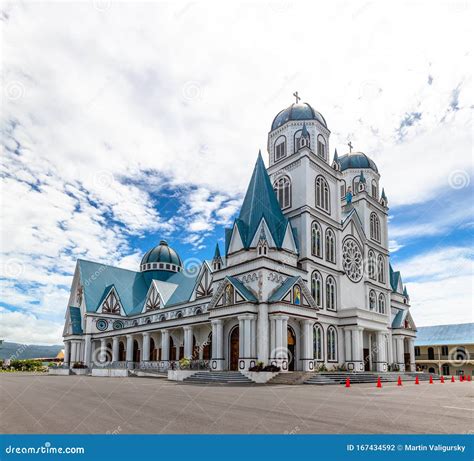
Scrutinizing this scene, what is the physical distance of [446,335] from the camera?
2438 inches

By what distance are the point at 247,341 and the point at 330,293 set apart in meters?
11.2

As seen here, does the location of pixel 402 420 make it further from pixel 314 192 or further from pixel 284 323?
pixel 314 192

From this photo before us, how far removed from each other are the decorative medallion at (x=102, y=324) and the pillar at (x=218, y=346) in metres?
28.0

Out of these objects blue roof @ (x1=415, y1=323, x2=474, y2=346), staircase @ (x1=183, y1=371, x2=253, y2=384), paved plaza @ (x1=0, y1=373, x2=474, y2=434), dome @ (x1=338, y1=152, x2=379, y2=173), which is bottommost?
staircase @ (x1=183, y1=371, x2=253, y2=384)

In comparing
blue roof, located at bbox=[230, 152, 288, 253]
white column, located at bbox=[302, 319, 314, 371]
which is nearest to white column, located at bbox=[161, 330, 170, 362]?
blue roof, located at bbox=[230, 152, 288, 253]

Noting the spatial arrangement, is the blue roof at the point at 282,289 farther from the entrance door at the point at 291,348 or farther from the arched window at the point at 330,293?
the arched window at the point at 330,293

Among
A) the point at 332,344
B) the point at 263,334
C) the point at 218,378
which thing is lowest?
the point at 218,378

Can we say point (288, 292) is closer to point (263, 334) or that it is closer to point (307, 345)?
point (263, 334)

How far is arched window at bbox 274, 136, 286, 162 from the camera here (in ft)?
134

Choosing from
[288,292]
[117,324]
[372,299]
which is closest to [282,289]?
[288,292]

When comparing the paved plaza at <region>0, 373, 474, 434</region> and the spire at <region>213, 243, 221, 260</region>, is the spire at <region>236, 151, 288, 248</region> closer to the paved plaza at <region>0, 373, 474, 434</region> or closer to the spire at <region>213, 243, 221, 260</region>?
the spire at <region>213, 243, 221, 260</region>

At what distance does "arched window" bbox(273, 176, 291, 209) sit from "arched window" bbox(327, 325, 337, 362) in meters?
11.4

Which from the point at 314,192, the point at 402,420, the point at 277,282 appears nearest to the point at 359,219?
the point at 314,192

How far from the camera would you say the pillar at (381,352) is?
40.0m
